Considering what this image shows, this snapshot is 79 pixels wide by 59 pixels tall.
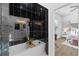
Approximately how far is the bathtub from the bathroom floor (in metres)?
0.18

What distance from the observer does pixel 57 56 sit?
58.4 inches

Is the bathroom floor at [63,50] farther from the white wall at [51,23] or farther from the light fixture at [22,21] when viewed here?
the light fixture at [22,21]

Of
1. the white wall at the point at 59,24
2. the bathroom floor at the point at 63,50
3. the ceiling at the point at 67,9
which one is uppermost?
the ceiling at the point at 67,9

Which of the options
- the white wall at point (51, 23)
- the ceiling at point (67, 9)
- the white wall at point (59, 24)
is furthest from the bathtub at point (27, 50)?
the ceiling at point (67, 9)

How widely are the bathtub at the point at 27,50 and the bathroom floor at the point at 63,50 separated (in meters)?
0.18

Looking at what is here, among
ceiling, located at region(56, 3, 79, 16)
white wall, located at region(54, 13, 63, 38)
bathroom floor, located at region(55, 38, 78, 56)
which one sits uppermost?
ceiling, located at region(56, 3, 79, 16)

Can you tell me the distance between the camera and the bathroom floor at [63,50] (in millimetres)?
1445

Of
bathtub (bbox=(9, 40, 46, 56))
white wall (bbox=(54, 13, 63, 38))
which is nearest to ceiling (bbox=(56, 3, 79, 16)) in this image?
white wall (bbox=(54, 13, 63, 38))

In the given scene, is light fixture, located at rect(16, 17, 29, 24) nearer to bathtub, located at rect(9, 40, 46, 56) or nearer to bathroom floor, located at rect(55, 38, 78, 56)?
bathtub, located at rect(9, 40, 46, 56)

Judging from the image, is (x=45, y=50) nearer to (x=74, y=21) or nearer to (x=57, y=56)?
(x=57, y=56)

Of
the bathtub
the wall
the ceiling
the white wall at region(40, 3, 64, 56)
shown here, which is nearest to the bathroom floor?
the white wall at region(40, 3, 64, 56)

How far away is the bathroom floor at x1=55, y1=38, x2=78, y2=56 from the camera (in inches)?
56.9

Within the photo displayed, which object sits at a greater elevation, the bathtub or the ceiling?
the ceiling

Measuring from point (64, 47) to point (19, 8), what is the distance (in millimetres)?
758
